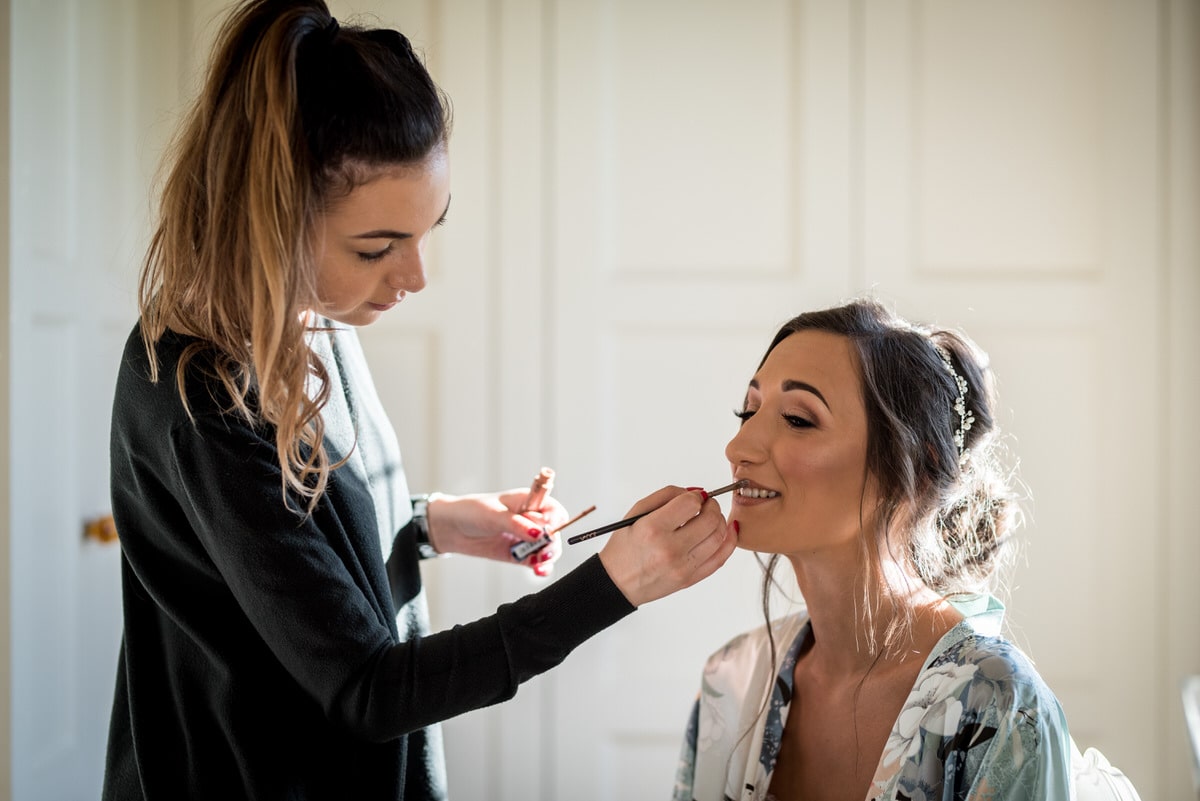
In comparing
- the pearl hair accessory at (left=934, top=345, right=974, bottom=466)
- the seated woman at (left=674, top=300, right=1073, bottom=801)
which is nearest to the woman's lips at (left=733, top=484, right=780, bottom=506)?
the seated woman at (left=674, top=300, right=1073, bottom=801)

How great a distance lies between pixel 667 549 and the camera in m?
1.11

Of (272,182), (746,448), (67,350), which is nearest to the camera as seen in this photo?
(272,182)

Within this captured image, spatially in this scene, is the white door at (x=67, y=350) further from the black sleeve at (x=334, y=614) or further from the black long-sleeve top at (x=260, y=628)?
the black sleeve at (x=334, y=614)

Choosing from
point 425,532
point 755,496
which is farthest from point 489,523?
point 755,496

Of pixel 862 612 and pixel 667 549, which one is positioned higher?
pixel 667 549

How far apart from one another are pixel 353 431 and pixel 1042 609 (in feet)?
5.61

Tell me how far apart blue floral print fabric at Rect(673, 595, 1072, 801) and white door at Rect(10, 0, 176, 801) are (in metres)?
1.35

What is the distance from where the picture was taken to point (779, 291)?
7.82 feet

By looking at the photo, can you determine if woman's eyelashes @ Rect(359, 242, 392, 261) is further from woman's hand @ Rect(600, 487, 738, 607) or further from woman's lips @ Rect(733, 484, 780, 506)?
woman's lips @ Rect(733, 484, 780, 506)

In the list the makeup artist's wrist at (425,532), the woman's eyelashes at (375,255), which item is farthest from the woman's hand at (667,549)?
the makeup artist's wrist at (425,532)

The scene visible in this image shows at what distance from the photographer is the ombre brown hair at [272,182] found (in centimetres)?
104

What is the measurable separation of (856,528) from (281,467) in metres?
0.75

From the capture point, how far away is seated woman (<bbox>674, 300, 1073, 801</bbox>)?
1348mm

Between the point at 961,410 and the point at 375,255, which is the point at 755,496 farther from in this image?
the point at 375,255
